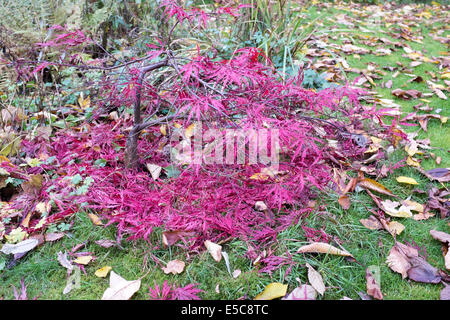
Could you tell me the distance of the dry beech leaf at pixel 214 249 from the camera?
1.46m

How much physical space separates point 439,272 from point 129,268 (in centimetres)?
129

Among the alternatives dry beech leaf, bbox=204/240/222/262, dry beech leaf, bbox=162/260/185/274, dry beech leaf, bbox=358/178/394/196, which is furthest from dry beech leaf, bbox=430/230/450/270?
dry beech leaf, bbox=162/260/185/274

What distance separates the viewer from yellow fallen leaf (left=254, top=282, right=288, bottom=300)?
132 cm

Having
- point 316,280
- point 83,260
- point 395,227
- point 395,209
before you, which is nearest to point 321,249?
point 316,280

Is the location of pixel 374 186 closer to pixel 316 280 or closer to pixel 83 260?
pixel 316 280

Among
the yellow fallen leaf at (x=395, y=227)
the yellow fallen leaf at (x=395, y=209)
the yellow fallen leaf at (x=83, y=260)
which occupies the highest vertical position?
the yellow fallen leaf at (x=83, y=260)

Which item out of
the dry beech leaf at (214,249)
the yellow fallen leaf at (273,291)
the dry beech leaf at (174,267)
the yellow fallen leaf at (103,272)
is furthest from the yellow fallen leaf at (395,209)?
the yellow fallen leaf at (103,272)

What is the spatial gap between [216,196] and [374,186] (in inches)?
33.2

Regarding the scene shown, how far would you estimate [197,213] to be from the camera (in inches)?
64.8

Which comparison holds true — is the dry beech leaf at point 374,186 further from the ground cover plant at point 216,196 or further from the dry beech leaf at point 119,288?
the dry beech leaf at point 119,288

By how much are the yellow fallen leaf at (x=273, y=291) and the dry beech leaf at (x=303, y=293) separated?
32mm

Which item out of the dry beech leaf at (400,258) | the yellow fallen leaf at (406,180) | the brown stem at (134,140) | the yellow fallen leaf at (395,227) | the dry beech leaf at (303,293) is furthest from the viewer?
the yellow fallen leaf at (406,180)

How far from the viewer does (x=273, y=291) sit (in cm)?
133

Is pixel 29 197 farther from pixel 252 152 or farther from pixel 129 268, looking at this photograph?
pixel 252 152
